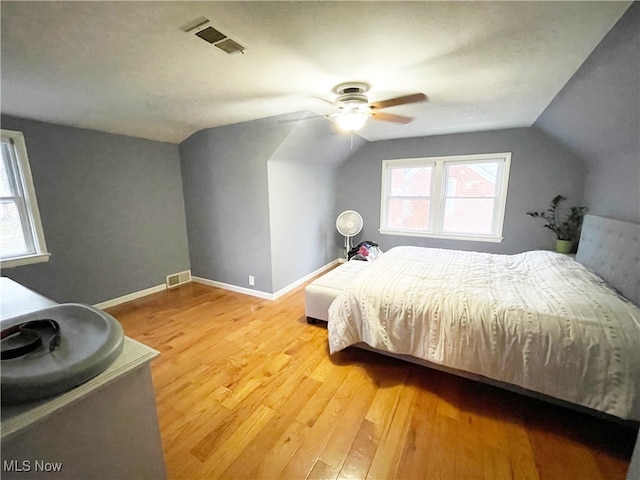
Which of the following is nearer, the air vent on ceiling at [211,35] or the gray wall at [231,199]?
the air vent on ceiling at [211,35]

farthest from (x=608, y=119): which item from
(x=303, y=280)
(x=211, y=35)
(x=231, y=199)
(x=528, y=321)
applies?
(x=231, y=199)

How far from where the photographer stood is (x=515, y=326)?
1603 millimetres

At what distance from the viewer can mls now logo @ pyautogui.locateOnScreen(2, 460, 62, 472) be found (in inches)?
25.1

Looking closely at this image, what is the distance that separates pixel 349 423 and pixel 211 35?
2.35 metres

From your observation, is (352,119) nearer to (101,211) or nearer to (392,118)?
(392,118)

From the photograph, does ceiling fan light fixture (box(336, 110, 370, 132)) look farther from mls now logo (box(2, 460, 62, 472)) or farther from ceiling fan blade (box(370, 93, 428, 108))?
mls now logo (box(2, 460, 62, 472))

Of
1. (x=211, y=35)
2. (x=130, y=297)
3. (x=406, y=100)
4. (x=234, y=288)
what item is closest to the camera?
(x=211, y=35)

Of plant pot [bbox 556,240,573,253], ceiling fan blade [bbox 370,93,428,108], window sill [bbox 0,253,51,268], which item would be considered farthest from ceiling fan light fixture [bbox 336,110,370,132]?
window sill [bbox 0,253,51,268]

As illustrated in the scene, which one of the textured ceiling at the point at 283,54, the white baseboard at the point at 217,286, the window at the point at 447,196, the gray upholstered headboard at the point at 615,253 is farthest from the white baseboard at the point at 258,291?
the gray upholstered headboard at the point at 615,253

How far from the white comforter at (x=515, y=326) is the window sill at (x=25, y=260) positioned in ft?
9.97

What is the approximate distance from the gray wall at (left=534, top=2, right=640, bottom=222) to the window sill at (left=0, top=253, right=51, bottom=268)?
4674mm

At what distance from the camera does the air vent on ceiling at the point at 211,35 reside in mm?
1275

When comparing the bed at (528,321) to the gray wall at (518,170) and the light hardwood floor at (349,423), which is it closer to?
the light hardwood floor at (349,423)

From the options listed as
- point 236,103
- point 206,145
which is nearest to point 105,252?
point 206,145
